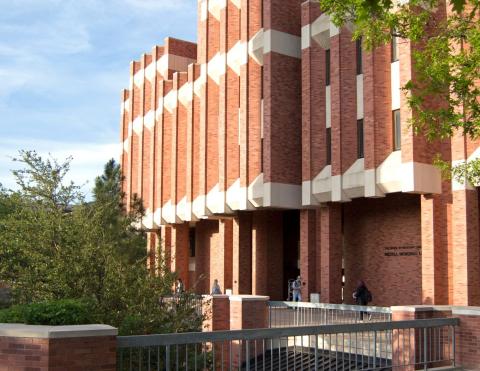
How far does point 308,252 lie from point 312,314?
1106 cm

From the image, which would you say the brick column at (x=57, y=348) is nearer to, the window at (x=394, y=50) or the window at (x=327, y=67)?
the window at (x=394, y=50)

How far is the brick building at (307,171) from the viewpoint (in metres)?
25.4

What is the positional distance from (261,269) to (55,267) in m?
22.1

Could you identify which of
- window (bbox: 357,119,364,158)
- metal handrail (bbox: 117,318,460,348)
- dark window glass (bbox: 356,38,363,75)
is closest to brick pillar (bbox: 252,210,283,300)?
window (bbox: 357,119,364,158)

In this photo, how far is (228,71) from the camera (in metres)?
36.9

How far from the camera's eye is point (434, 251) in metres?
24.8

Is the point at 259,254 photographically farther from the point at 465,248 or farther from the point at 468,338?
the point at 468,338

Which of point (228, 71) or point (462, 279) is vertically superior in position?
point (228, 71)

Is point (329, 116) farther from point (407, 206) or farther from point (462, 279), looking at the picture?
point (462, 279)

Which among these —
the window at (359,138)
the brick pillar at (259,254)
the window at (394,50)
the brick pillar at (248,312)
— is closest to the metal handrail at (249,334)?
the brick pillar at (248,312)

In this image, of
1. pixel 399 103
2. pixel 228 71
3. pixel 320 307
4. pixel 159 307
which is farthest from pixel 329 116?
pixel 159 307

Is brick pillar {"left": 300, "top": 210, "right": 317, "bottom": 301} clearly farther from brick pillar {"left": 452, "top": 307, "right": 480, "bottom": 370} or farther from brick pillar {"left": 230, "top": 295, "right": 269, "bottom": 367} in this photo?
brick pillar {"left": 452, "top": 307, "right": 480, "bottom": 370}

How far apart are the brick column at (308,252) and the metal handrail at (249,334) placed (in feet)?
61.7

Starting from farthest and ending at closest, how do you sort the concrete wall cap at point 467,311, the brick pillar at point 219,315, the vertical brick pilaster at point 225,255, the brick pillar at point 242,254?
the vertical brick pilaster at point 225,255
the brick pillar at point 242,254
the brick pillar at point 219,315
the concrete wall cap at point 467,311
